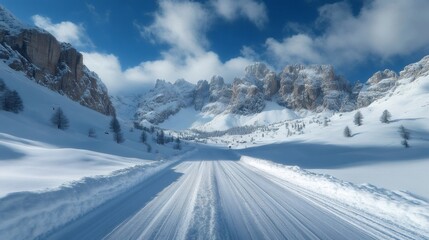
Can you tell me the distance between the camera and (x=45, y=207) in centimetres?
785

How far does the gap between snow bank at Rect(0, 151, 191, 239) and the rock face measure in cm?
13553

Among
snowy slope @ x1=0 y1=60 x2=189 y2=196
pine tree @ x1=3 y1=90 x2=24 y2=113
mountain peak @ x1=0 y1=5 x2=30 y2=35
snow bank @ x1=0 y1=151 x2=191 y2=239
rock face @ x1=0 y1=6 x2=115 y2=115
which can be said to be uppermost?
mountain peak @ x1=0 y1=5 x2=30 y2=35

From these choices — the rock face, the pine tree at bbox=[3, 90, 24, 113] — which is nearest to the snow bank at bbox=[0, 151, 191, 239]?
the pine tree at bbox=[3, 90, 24, 113]

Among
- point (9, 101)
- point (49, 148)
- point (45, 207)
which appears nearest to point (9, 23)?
point (9, 101)

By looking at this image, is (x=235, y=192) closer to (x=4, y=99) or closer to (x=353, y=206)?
(x=353, y=206)

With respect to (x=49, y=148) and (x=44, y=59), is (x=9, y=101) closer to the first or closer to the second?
(x=49, y=148)

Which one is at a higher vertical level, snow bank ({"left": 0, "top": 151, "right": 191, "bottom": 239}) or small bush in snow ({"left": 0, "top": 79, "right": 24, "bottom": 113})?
small bush in snow ({"left": 0, "top": 79, "right": 24, "bottom": 113})

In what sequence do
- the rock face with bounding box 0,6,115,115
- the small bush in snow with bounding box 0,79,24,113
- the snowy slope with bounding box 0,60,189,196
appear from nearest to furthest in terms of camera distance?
1. the snowy slope with bounding box 0,60,189,196
2. the small bush in snow with bounding box 0,79,24,113
3. the rock face with bounding box 0,6,115,115

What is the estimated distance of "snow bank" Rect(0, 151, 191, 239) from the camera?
648cm

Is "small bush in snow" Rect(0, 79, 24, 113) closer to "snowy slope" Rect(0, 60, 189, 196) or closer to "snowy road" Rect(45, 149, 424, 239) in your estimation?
"snowy slope" Rect(0, 60, 189, 196)

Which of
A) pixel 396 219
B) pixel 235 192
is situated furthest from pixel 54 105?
pixel 396 219

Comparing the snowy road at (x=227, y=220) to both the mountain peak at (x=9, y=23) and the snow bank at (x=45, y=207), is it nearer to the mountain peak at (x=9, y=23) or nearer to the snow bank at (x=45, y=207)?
the snow bank at (x=45, y=207)

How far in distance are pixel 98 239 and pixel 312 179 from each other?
41.2 ft

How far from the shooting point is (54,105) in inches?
3893
